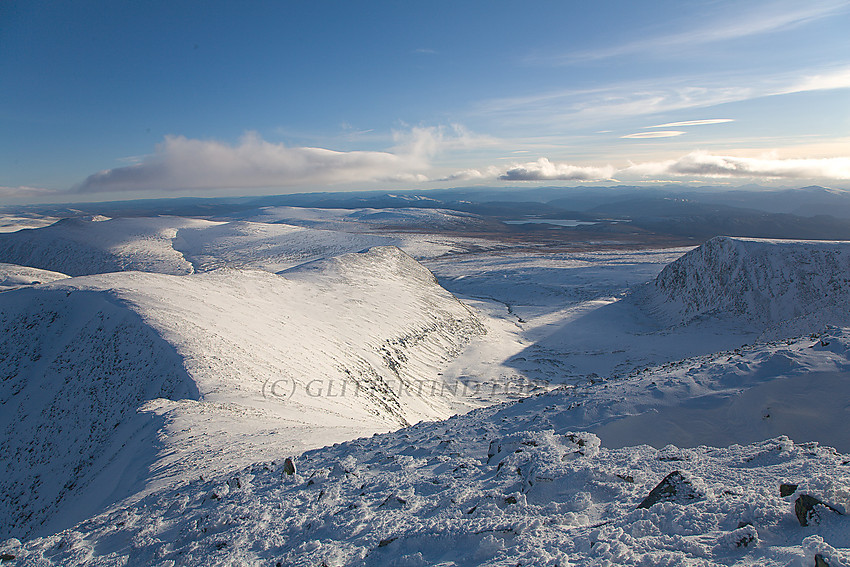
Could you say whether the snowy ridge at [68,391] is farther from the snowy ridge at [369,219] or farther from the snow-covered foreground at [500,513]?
the snowy ridge at [369,219]

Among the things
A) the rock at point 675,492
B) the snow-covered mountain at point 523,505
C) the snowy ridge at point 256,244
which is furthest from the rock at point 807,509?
the snowy ridge at point 256,244

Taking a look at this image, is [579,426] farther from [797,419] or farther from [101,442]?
[101,442]

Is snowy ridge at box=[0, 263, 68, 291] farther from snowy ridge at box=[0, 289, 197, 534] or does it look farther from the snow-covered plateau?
the snow-covered plateau

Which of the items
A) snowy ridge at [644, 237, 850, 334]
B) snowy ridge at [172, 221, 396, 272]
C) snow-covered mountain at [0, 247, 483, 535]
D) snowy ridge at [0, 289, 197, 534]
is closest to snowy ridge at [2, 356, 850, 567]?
snow-covered mountain at [0, 247, 483, 535]

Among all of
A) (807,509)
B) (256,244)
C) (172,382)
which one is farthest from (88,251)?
(807,509)

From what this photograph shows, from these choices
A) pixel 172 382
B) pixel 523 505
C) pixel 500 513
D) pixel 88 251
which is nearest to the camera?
pixel 500 513

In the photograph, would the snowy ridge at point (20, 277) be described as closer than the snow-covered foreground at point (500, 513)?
No

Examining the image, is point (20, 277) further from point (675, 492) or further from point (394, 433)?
point (675, 492)

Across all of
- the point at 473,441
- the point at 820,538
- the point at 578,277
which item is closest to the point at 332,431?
the point at 473,441

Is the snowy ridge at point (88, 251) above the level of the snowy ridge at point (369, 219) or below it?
below
